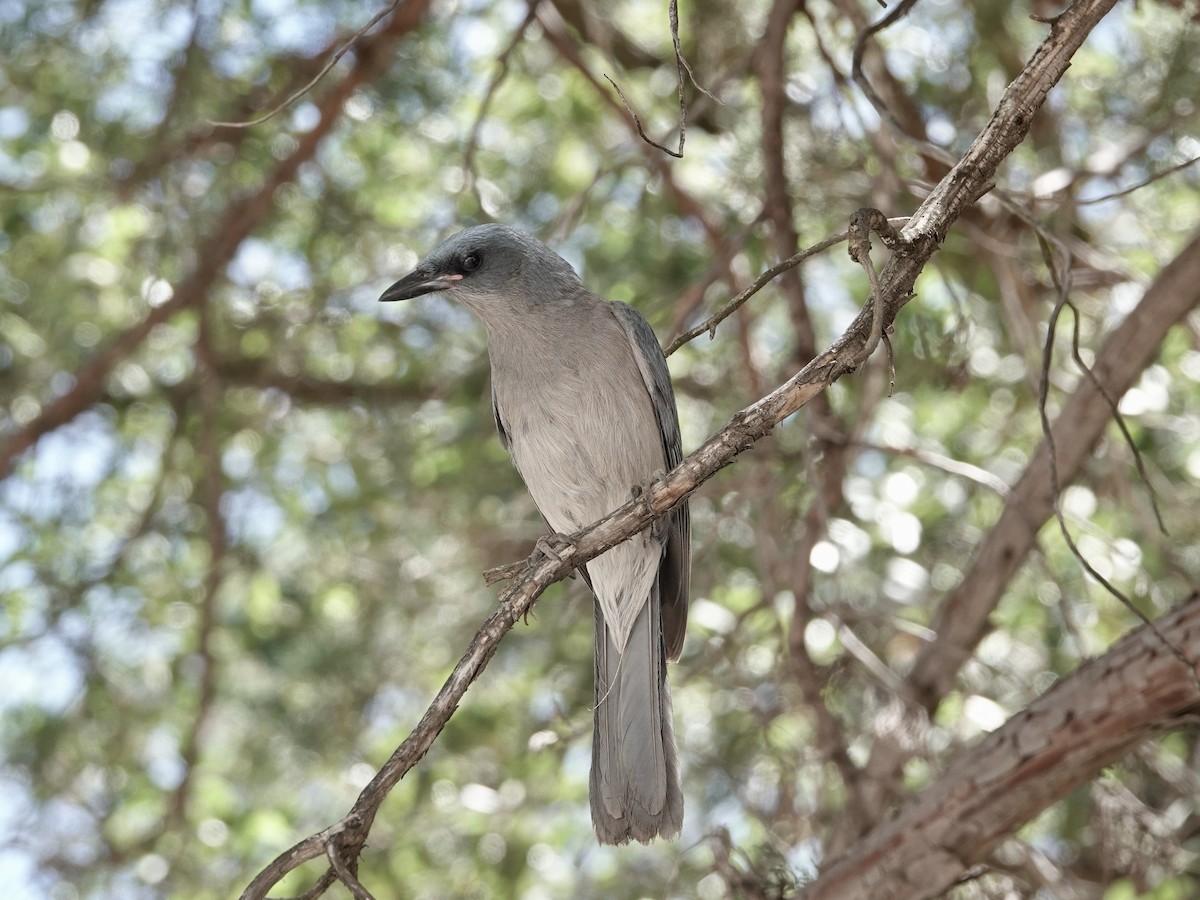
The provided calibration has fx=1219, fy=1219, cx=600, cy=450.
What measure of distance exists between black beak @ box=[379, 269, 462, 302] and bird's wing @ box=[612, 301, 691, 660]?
523 millimetres

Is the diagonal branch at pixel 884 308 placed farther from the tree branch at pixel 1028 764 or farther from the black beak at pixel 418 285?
the black beak at pixel 418 285

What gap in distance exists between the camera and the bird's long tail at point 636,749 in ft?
10.4

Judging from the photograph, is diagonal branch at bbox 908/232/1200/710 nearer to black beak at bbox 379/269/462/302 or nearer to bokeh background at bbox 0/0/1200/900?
bokeh background at bbox 0/0/1200/900

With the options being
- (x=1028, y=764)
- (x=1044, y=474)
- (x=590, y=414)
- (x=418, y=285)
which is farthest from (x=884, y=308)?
(x=1044, y=474)

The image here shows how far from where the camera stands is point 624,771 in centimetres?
322

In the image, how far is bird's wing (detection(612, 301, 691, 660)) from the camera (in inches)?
146

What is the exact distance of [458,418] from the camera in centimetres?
595

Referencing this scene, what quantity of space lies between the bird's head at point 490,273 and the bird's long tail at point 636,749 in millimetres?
1066

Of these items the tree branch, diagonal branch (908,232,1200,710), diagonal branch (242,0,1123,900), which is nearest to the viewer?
diagonal branch (242,0,1123,900)

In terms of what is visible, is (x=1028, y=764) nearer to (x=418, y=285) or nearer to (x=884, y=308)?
Answer: (x=884, y=308)

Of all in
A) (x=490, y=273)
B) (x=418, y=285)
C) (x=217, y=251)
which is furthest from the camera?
(x=217, y=251)

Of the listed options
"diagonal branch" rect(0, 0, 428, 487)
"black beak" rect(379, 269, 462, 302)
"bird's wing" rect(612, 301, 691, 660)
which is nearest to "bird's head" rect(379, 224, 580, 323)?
"black beak" rect(379, 269, 462, 302)

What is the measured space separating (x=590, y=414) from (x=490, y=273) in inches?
21.8

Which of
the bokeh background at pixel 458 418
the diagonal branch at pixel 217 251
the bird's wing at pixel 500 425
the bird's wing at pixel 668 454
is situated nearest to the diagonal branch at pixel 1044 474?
the bokeh background at pixel 458 418
